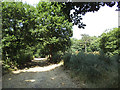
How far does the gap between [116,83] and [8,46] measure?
22.7 feet

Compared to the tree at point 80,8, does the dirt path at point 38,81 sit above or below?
below

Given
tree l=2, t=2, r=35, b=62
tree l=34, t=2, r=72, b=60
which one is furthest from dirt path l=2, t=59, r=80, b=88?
tree l=34, t=2, r=72, b=60

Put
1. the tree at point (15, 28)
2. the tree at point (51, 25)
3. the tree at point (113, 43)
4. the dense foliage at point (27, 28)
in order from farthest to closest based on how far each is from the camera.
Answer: the tree at point (51, 25), the dense foliage at point (27, 28), the tree at point (15, 28), the tree at point (113, 43)

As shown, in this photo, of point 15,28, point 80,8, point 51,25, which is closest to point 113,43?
point 51,25

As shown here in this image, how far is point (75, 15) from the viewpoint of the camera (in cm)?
397

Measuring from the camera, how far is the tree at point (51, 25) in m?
8.23

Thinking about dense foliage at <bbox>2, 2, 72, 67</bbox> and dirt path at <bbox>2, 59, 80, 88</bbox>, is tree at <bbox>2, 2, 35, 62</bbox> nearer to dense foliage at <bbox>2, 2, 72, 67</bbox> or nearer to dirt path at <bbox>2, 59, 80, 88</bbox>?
dense foliage at <bbox>2, 2, 72, 67</bbox>

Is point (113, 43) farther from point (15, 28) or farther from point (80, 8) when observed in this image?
point (15, 28)

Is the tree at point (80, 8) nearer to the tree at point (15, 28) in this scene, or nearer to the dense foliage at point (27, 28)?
the dense foliage at point (27, 28)

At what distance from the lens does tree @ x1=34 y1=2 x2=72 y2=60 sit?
324 inches

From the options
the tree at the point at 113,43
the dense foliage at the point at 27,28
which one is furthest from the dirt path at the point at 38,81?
the tree at the point at 113,43

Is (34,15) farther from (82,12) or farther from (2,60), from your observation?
(82,12)

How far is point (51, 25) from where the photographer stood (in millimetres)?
8391

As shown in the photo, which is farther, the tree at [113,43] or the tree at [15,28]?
the tree at [15,28]
